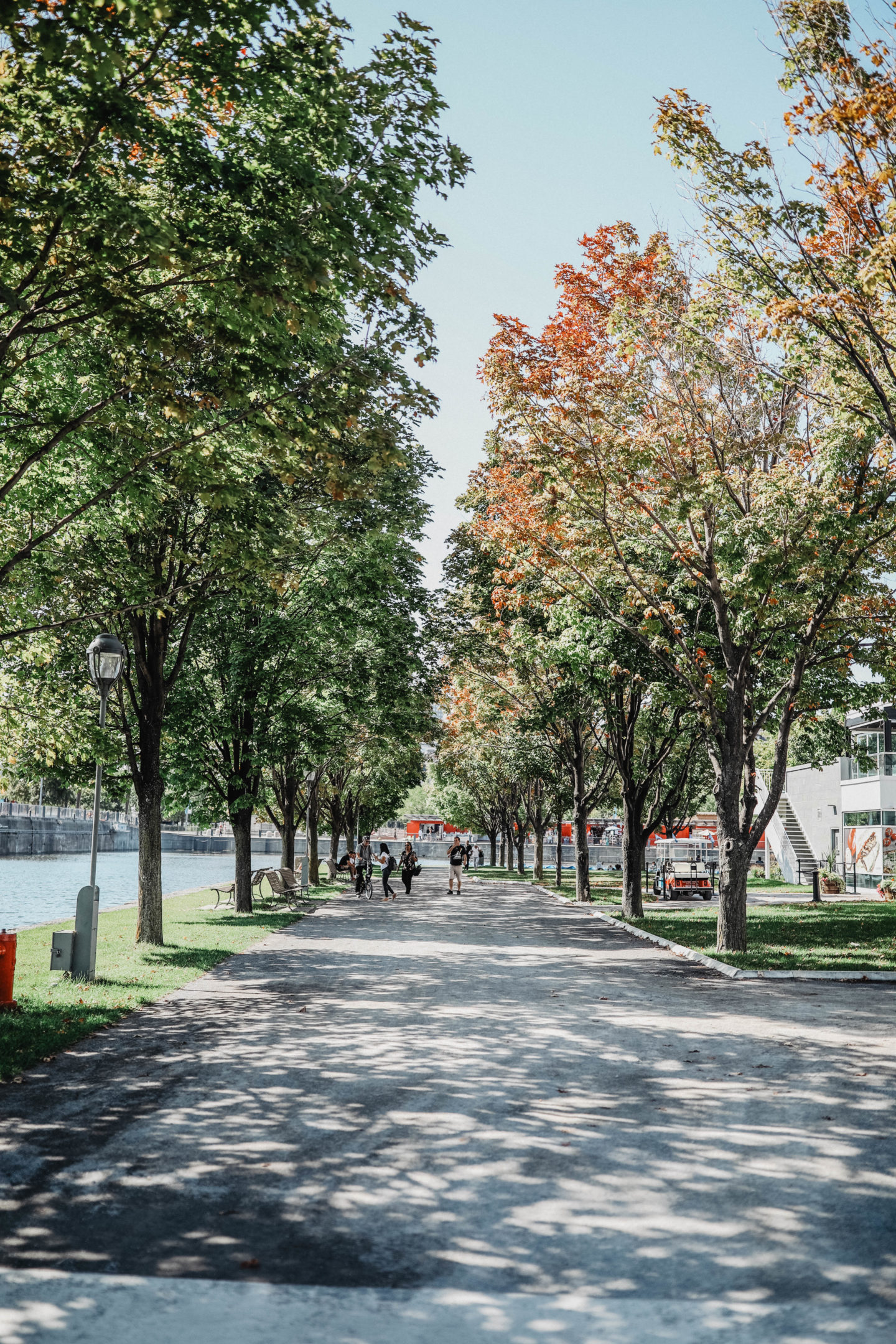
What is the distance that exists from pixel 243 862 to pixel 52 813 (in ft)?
320

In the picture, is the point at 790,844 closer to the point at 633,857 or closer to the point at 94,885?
the point at 633,857

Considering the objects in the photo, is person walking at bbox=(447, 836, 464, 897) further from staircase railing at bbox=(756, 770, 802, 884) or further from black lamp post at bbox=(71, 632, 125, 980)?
black lamp post at bbox=(71, 632, 125, 980)

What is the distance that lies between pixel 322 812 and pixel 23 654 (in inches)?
1377

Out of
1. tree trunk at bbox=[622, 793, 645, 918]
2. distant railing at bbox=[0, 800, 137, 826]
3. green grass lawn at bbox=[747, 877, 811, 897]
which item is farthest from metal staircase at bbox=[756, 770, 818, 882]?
distant railing at bbox=[0, 800, 137, 826]

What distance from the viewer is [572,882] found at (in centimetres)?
4706

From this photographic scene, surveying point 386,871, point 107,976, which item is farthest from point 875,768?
point 107,976

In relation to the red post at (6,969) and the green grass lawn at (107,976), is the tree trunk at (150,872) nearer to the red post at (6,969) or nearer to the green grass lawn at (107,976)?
the green grass lawn at (107,976)

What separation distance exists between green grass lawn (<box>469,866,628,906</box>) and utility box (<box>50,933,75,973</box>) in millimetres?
20886

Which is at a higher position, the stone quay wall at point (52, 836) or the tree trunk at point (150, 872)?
the tree trunk at point (150, 872)

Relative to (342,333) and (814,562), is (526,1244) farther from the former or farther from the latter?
(814,562)

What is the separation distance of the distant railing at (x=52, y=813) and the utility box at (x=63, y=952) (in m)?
72.8

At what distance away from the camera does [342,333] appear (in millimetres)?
11367

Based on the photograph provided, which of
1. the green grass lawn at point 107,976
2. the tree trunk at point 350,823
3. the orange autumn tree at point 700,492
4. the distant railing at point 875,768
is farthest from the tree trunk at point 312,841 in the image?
the orange autumn tree at point 700,492

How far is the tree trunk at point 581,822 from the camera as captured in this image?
29547 millimetres
